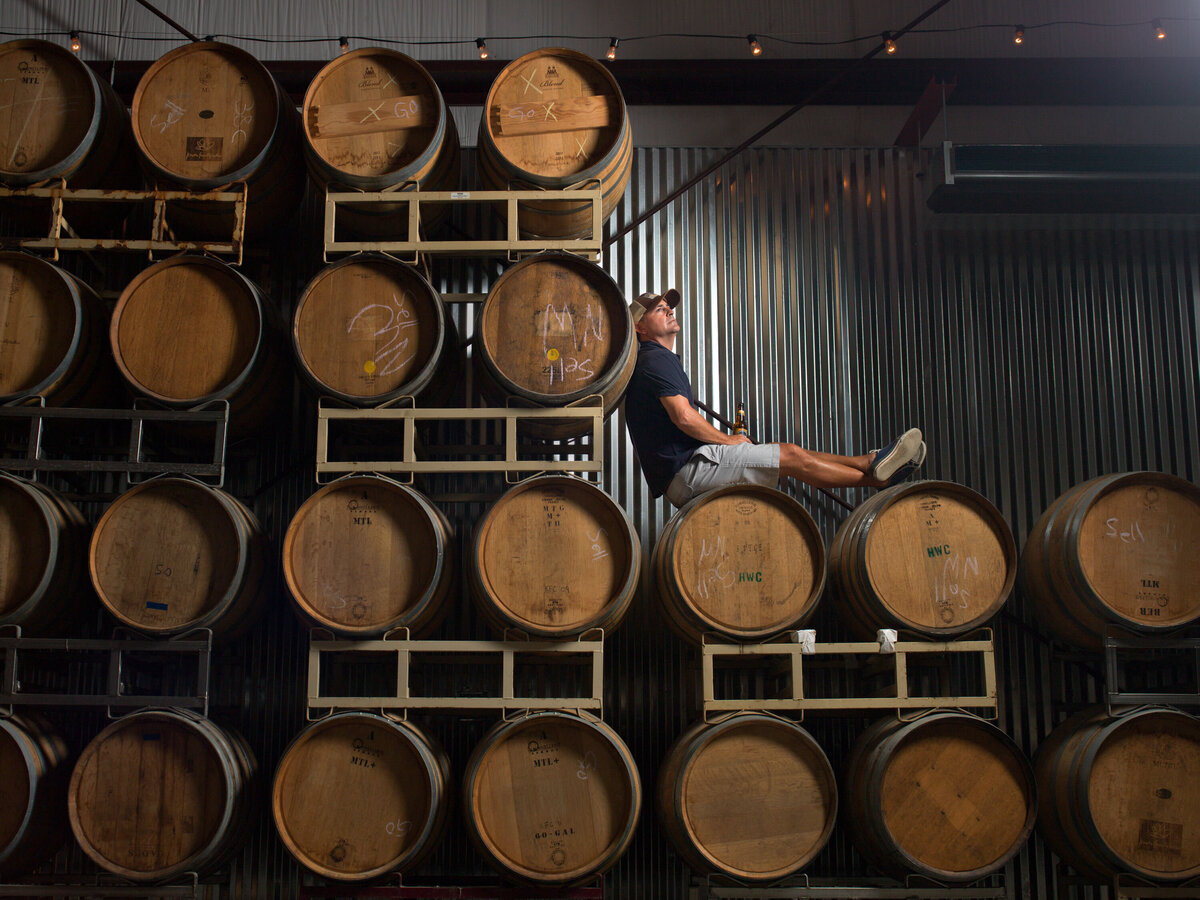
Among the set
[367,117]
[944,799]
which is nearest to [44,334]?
[367,117]

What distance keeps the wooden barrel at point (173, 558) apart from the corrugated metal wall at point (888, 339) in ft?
3.53

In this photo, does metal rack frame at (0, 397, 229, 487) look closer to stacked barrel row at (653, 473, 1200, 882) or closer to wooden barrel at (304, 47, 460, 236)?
wooden barrel at (304, 47, 460, 236)

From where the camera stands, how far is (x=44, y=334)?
4906 millimetres

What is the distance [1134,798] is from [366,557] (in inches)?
159

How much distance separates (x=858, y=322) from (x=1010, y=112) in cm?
210

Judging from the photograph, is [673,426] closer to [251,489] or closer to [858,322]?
[858,322]

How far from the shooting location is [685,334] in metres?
6.18

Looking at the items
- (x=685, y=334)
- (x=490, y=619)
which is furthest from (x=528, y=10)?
(x=490, y=619)

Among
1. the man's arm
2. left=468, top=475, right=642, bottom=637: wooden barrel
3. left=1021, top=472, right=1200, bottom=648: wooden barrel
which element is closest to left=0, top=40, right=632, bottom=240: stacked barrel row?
the man's arm

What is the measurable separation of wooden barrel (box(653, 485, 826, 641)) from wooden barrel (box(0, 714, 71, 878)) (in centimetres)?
323

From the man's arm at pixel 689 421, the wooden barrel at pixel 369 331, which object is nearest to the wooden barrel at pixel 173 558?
the wooden barrel at pixel 369 331

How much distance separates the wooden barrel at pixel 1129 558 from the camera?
478 cm

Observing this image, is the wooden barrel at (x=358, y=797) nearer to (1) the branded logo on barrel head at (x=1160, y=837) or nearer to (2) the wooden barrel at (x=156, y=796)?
(2) the wooden barrel at (x=156, y=796)

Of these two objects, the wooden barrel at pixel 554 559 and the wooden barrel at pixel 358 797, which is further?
the wooden barrel at pixel 554 559
